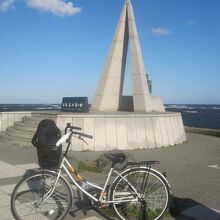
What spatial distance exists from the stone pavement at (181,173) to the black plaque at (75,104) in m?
3.94

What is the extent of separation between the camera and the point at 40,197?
512 centimetres

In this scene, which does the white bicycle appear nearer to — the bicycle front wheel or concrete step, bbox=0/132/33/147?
the bicycle front wheel

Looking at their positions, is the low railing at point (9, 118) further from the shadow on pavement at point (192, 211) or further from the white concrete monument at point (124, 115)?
the shadow on pavement at point (192, 211)

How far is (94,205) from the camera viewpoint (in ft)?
17.5

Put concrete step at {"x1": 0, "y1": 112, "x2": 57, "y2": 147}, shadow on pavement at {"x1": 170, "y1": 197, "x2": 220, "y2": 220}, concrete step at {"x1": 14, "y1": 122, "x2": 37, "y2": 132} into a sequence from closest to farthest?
shadow on pavement at {"x1": 170, "y1": 197, "x2": 220, "y2": 220}, concrete step at {"x1": 0, "y1": 112, "x2": 57, "y2": 147}, concrete step at {"x1": 14, "y1": 122, "x2": 37, "y2": 132}

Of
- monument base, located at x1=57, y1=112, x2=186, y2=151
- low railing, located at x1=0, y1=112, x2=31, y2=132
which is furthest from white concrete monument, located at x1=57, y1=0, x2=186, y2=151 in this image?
low railing, located at x1=0, y1=112, x2=31, y2=132

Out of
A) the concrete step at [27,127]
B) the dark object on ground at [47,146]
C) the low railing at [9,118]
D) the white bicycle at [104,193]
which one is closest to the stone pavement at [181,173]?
the white bicycle at [104,193]

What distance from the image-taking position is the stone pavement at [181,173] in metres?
5.98

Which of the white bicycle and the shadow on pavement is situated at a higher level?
the white bicycle

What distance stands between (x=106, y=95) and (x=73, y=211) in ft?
48.1

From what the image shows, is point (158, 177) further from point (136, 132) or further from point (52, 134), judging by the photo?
point (136, 132)

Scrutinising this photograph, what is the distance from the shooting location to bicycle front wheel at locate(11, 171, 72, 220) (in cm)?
498

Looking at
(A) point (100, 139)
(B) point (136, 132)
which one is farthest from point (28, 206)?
(B) point (136, 132)

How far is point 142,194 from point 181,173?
464 centimetres
